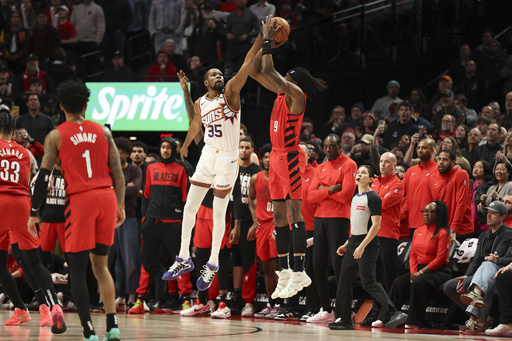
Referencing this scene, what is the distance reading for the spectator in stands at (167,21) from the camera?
19203 mm

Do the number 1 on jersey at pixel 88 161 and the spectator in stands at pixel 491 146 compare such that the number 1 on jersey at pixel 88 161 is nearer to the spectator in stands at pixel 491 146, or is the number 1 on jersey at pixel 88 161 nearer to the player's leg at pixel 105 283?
the player's leg at pixel 105 283

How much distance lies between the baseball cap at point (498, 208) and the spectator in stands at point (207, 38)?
8.57m

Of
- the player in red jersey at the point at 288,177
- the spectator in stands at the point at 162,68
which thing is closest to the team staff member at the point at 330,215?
the player in red jersey at the point at 288,177

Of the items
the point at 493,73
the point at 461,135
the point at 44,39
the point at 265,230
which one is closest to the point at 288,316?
the point at 265,230

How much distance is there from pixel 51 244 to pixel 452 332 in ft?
22.8

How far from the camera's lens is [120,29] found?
20297mm

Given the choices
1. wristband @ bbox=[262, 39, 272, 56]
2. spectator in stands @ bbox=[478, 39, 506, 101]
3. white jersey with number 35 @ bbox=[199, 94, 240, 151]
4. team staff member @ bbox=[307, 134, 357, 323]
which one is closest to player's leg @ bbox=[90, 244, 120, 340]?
white jersey with number 35 @ bbox=[199, 94, 240, 151]

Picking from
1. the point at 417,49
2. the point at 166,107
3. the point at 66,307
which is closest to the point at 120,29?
the point at 166,107

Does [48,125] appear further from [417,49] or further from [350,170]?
[417,49]

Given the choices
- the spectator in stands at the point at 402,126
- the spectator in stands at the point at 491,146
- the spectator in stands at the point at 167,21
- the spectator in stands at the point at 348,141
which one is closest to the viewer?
the spectator in stands at the point at 491,146

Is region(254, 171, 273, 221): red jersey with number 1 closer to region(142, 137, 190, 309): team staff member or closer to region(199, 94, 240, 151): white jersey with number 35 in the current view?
region(142, 137, 190, 309): team staff member

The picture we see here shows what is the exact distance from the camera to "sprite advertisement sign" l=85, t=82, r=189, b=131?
1628cm

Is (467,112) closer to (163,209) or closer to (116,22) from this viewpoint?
(163,209)

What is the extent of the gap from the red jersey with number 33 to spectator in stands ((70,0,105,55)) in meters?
10.4
